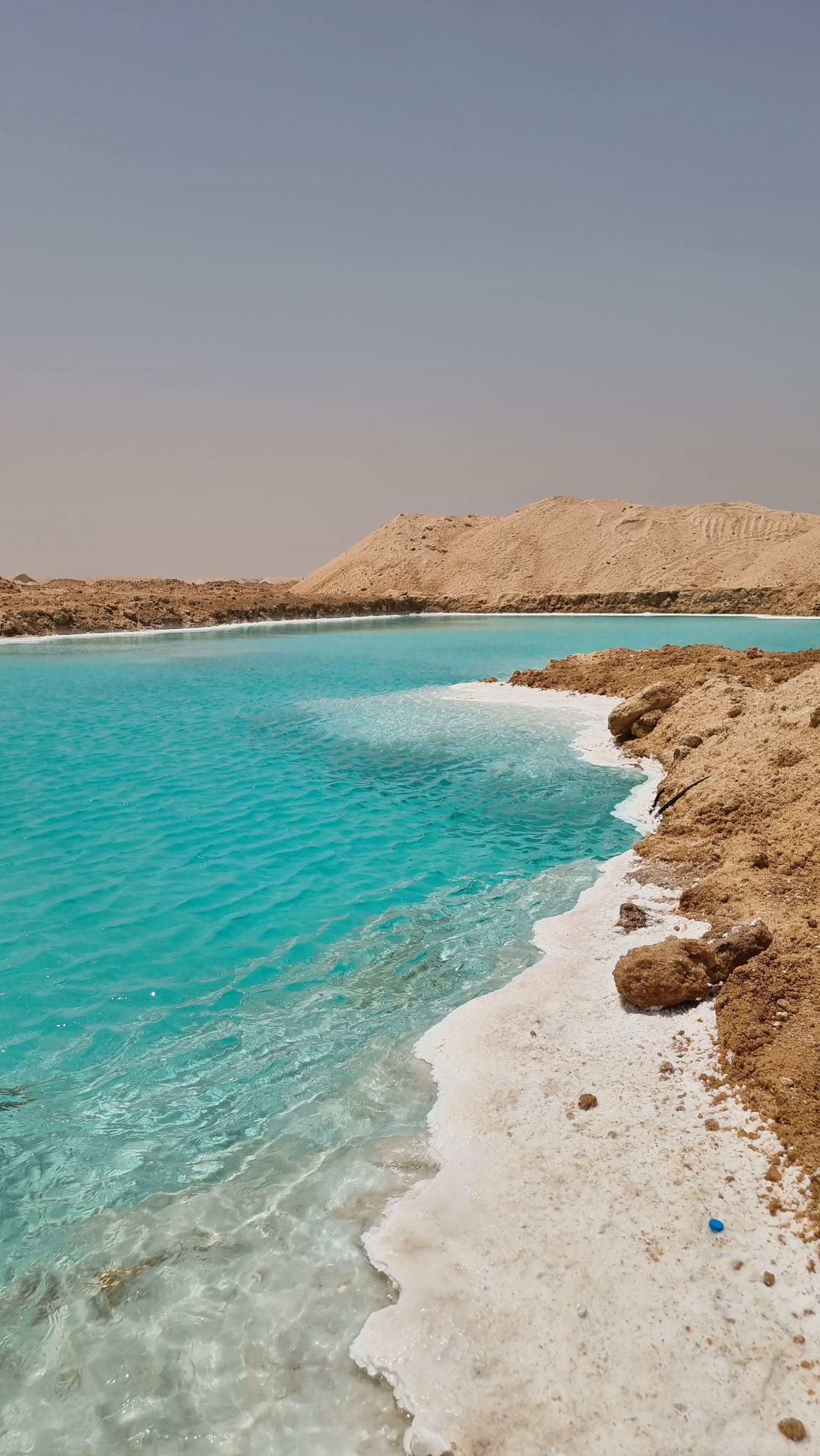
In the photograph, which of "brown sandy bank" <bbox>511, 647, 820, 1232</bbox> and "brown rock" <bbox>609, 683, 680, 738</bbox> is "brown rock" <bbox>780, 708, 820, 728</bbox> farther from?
"brown rock" <bbox>609, 683, 680, 738</bbox>

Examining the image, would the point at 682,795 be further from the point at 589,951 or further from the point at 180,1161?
the point at 180,1161

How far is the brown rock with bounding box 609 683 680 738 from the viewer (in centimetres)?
1538

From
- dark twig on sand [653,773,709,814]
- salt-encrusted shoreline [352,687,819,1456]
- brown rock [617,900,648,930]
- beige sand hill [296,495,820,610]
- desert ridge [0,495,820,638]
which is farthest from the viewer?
beige sand hill [296,495,820,610]

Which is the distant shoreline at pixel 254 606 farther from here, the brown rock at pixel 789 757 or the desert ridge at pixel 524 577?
the brown rock at pixel 789 757

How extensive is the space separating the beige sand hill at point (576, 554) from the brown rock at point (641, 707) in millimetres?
52410

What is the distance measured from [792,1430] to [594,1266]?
0.91 meters

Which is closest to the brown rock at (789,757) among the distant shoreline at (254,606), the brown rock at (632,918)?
the brown rock at (632,918)

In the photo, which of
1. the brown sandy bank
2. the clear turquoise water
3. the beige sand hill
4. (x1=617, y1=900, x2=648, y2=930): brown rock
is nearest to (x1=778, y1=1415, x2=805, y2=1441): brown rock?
the brown sandy bank

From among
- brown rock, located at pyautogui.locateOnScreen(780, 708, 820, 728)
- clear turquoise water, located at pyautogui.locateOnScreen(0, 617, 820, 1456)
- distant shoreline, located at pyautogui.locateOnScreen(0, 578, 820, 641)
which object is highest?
distant shoreline, located at pyautogui.locateOnScreen(0, 578, 820, 641)

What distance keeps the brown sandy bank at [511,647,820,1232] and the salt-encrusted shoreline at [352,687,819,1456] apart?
210mm

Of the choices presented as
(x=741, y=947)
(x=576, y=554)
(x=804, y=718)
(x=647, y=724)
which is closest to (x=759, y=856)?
(x=741, y=947)

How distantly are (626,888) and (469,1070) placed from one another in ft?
11.5

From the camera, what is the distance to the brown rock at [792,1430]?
2.74 metres

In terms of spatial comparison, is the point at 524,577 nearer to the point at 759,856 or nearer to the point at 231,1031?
the point at 759,856
